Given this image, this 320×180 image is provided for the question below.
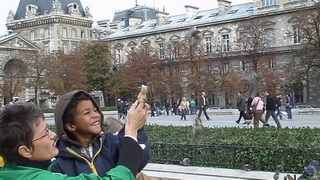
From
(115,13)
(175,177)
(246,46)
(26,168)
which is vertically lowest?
(175,177)

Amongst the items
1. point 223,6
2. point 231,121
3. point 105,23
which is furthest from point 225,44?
point 105,23

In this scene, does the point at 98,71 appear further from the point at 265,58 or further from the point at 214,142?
the point at 214,142

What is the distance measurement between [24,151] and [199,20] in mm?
53796

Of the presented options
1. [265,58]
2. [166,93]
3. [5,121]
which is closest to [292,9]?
[265,58]

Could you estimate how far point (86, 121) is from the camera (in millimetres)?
2773

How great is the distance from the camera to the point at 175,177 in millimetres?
8375

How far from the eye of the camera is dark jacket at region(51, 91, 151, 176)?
2.62 meters

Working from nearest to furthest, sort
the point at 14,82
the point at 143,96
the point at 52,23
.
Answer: the point at 143,96
the point at 14,82
the point at 52,23

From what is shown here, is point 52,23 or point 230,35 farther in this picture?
point 52,23

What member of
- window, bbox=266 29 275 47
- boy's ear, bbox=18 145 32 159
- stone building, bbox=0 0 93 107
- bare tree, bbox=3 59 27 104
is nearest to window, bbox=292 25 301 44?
window, bbox=266 29 275 47

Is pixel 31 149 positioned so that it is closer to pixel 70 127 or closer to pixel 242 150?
pixel 70 127

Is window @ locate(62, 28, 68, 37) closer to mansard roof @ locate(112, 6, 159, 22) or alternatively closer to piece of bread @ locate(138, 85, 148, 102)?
mansard roof @ locate(112, 6, 159, 22)

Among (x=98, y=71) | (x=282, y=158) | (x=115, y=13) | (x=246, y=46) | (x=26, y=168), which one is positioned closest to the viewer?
(x=26, y=168)

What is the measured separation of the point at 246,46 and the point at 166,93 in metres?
9.29
